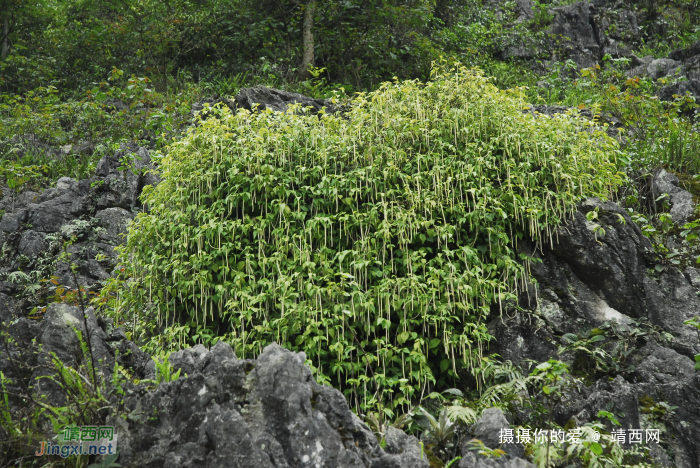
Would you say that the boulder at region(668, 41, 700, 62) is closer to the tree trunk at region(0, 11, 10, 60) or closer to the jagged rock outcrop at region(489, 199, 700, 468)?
the jagged rock outcrop at region(489, 199, 700, 468)

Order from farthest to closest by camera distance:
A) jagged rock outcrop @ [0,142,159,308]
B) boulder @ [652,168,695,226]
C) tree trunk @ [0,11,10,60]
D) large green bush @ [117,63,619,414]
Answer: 1. tree trunk @ [0,11,10,60]
2. jagged rock outcrop @ [0,142,159,308]
3. boulder @ [652,168,695,226]
4. large green bush @ [117,63,619,414]

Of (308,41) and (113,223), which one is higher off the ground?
(308,41)

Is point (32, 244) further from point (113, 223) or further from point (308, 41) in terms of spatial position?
point (308, 41)

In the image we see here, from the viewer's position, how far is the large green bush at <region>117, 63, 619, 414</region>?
532 cm

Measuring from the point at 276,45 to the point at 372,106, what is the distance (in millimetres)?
8162

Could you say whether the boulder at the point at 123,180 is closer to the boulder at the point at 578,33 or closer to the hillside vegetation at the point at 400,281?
the hillside vegetation at the point at 400,281

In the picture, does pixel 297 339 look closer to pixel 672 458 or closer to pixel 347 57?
pixel 672 458

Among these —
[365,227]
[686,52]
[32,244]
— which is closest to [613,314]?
[365,227]

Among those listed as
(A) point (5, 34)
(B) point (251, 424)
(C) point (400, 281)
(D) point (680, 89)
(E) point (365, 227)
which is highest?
(A) point (5, 34)

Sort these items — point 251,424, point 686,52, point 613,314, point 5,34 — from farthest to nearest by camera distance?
point 5,34, point 686,52, point 613,314, point 251,424

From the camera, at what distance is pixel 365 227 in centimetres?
579

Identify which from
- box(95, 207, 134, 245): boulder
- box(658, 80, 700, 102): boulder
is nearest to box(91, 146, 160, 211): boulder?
box(95, 207, 134, 245): boulder

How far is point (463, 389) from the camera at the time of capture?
18.1 feet

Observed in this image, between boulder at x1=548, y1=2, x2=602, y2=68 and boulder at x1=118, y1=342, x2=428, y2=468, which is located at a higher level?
boulder at x1=548, y1=2, x2=602, y2=68
